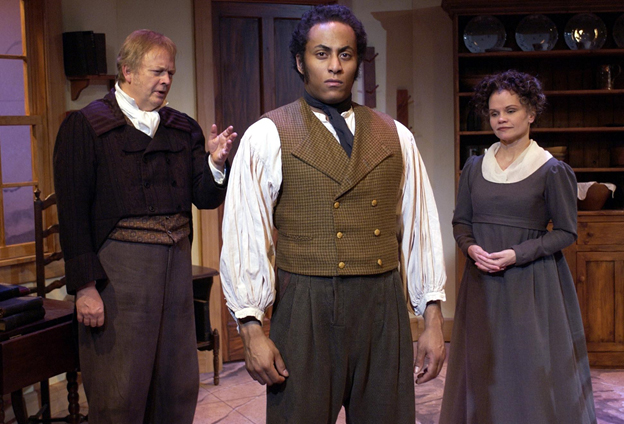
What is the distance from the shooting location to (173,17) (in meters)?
3.99

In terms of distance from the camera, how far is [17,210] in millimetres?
3562

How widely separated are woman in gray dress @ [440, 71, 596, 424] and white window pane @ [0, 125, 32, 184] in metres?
2.26

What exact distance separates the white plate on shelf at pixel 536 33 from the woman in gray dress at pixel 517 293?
5.98 ft

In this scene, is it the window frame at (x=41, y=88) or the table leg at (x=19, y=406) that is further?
the window frame at (x=41, y=88)

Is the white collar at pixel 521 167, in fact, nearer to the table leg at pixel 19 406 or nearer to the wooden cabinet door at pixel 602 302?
the wooden cabinet door at pixel 602 302

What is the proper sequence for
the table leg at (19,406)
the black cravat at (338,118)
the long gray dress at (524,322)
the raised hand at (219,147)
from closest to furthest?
the black cravat at (338,118) → the raised hand at (219,147) → the long gray dress at (524,322) → the table leg at (19,406)

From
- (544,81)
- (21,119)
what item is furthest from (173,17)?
(544,81)

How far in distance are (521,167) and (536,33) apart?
208cm

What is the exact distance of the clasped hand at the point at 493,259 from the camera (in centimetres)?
270

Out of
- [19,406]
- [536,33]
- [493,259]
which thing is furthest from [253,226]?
[536,33]

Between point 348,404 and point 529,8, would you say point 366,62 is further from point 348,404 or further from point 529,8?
point 348,404

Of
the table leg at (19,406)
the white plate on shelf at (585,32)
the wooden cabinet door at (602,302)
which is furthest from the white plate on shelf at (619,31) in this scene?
the table leg at (19,406)

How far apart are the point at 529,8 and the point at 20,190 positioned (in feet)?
10.8

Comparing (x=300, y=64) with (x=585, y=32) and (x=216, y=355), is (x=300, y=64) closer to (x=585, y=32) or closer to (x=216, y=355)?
(x=216, y=355)
